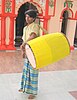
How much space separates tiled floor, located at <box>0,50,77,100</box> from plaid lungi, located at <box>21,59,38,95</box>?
0.17 meters

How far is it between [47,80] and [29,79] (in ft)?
3.19

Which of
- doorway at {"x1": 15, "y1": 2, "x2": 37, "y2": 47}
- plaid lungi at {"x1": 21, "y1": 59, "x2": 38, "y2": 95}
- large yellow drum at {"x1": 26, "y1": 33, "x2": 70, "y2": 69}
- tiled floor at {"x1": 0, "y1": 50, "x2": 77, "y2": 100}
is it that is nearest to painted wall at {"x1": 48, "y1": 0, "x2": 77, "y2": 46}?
doorway at {"x1": 15, "y1": 2, "x2": 37, "y2": 47}

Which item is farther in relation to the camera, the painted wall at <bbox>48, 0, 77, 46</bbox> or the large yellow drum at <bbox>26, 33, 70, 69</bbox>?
the painted wall at <bbox>48, 0, 77, 46</bbox>

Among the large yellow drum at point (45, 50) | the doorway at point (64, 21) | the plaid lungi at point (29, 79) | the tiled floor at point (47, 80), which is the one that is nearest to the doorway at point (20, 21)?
the doorway at point (64, 21)

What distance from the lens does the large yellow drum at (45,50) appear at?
8.76 feet

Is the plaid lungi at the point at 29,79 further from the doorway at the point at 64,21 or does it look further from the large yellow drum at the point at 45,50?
the doorway at the point at 64,21

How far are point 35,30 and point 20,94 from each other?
1.14 m

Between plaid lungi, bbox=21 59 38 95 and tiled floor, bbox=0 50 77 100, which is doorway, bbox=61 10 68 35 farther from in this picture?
plaid lungi, bbox=21 59 38 95

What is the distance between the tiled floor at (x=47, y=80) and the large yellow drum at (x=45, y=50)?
3.11ft

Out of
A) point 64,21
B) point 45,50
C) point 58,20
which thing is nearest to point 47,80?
point 45,50

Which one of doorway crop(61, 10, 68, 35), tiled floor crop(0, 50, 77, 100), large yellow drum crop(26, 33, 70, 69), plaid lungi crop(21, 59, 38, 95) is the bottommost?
tiled floor crop(0, 50, 77, 100)

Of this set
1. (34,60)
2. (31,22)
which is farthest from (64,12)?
(34,60)

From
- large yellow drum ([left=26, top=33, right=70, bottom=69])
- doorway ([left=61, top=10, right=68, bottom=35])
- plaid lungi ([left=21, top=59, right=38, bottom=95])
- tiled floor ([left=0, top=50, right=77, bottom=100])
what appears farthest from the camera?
doorway ([left=61, top=10, right=68, bottom=35])

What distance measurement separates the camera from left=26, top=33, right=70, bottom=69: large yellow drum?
267cm
